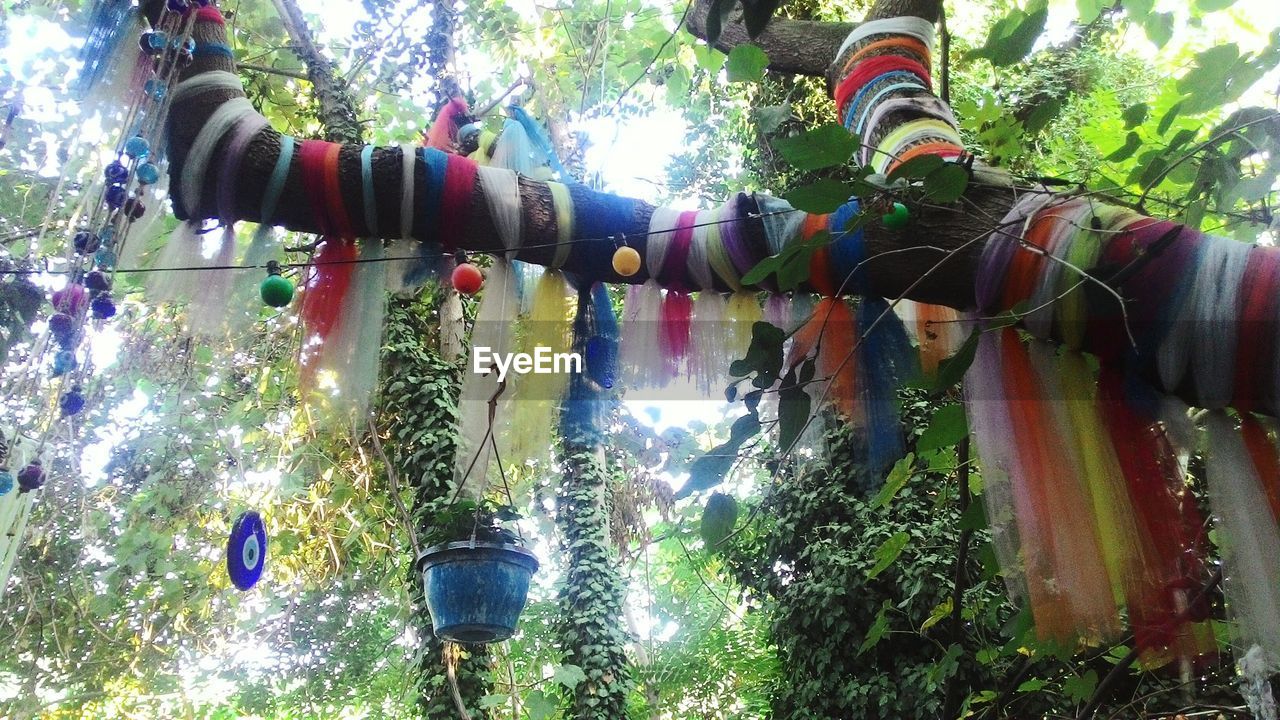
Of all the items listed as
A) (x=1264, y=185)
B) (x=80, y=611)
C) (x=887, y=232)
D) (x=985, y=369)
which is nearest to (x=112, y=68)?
(x=887, y=232)

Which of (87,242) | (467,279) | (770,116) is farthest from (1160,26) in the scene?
(87,242)

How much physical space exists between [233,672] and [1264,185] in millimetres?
5684

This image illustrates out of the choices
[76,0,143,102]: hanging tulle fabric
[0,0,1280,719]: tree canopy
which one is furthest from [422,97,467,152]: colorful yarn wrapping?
[76,0,143,102]: hanging tulle fabric

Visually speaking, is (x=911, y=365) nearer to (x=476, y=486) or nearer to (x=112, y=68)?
(x=476, y=486)

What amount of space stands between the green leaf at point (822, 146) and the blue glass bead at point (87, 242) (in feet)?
2.92

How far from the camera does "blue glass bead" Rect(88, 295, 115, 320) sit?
109 centimetres

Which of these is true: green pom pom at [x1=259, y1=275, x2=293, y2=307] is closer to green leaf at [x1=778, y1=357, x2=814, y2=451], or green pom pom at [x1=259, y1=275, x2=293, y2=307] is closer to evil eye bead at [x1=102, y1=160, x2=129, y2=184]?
evil eye bead at [x1=102, y1=160, x2=129, y2=184]

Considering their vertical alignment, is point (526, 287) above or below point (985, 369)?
above

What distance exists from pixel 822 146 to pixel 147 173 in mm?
805

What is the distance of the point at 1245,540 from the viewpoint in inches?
28.4

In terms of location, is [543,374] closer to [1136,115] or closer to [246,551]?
[1136,115]

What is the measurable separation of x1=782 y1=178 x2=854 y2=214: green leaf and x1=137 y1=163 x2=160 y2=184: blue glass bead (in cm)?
78

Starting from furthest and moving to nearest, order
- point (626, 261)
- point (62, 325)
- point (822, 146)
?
point (62, 325)
point (626, 261)
point (822, 146)

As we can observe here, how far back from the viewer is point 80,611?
3684 mm
